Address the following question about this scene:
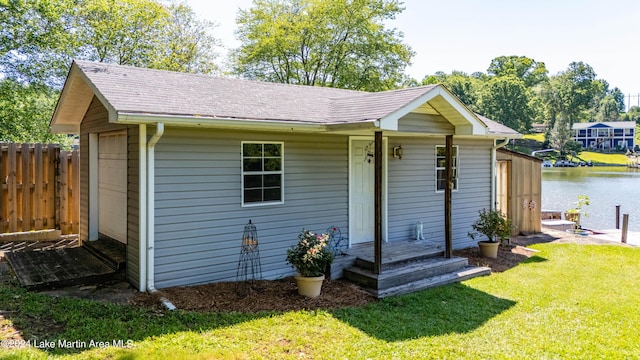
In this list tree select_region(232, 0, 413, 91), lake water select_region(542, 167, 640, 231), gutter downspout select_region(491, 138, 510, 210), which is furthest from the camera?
tree select_region(232, 0, 413, 91)

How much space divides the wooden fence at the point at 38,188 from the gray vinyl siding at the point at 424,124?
7291mm

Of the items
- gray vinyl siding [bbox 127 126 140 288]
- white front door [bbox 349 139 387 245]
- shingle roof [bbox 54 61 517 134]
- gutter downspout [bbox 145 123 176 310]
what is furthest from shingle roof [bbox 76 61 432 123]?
white front door [bbox 349 139 387 245]

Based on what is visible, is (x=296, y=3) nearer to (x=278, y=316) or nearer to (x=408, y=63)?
(x=408, y=63)

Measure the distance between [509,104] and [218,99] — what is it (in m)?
61.1

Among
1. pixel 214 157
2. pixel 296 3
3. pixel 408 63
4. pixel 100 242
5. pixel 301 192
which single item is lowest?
pixel 100 242

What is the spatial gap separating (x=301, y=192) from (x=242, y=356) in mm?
3555

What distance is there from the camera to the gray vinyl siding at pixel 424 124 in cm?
678

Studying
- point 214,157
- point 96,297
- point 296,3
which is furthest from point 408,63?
point 96,297

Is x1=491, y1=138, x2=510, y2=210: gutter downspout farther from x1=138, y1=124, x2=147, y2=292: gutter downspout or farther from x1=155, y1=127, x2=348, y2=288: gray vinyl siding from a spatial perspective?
x1=138, y1=124, x2=147, y2=292: gutter downspout

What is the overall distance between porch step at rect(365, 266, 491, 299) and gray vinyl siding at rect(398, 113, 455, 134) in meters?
2.47

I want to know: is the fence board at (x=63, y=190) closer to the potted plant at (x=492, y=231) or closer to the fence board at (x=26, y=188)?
the fence board at (x=26, y=188)

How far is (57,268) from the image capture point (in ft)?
20.8

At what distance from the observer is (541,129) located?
271ft

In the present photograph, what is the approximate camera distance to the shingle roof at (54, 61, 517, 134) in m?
5.66
